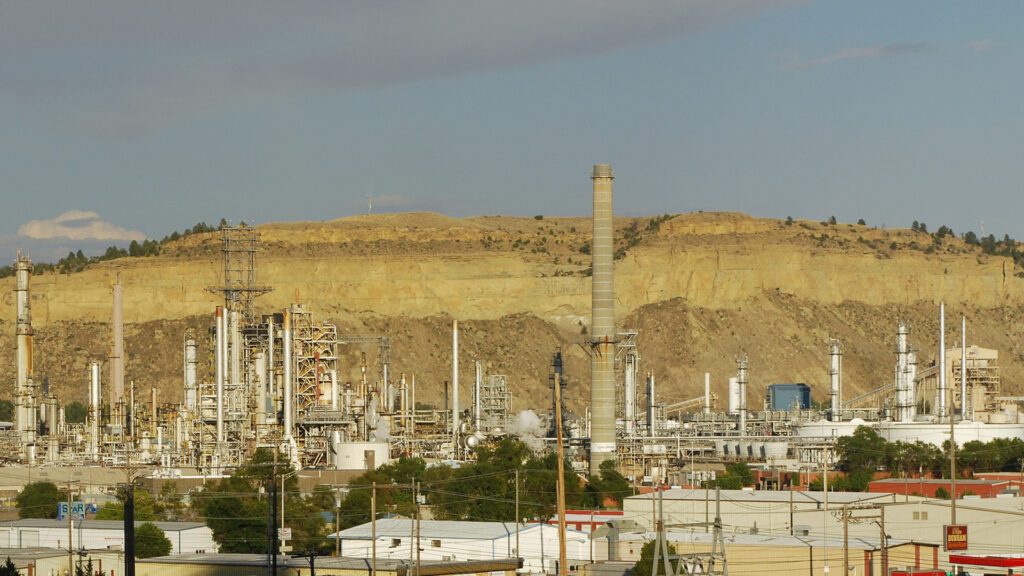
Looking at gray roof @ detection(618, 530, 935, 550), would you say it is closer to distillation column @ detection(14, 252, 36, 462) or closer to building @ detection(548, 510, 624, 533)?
building @ detection(548, 510, 624, 533)

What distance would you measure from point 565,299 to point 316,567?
126561 millimetres

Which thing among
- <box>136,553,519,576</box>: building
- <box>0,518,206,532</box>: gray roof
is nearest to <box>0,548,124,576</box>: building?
<box>136,553,519,576</box>: building

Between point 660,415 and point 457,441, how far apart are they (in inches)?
1160

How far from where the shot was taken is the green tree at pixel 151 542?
53531 millimetres

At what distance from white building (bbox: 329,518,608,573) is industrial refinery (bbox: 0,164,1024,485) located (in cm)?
2521

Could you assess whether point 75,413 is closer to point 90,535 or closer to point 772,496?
point 90,535

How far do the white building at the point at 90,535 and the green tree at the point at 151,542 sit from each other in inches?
77.5

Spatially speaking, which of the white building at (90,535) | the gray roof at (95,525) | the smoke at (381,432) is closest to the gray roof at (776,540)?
the white building at (90,535)

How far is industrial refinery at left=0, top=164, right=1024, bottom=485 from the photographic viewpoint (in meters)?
83.5

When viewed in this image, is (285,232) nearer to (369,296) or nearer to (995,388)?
(369,296)

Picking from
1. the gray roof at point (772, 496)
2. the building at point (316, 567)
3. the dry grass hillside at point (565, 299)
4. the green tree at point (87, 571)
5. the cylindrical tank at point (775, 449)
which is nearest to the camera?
the green tree at point (87, 571)

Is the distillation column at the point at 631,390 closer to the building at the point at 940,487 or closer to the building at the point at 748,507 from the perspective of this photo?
the building at the point at 940,487

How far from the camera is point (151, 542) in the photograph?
54.1 metres

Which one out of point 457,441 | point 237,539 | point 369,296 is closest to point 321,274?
point 369,296
